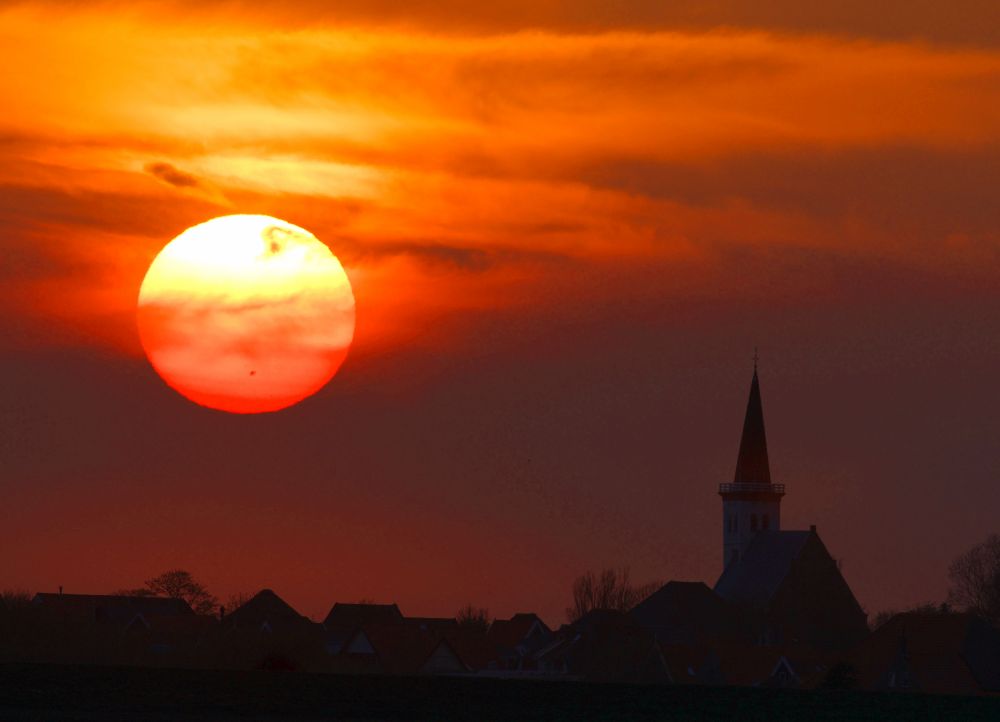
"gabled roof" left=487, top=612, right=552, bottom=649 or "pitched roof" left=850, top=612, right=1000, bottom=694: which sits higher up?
"gabled roof" left=487, top=612, right=552, bottom=649

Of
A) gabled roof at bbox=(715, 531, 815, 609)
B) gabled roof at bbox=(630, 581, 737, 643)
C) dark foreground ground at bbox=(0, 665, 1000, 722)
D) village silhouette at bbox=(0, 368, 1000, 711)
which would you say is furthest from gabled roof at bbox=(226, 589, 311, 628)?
dark foreground ground at bbox=(0, 665, 1000, 722)

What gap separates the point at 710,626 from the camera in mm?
160000

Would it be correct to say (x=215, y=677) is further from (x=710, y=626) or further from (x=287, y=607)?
(x=710, y=626)

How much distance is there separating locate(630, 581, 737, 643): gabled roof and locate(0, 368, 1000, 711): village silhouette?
15 cm

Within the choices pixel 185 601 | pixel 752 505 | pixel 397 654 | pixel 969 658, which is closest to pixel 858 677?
pixel 969 658

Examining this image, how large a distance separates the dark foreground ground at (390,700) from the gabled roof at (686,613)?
313 ft

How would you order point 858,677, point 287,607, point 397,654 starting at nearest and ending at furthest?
point 858,677 → point 397,654 → point 287,607

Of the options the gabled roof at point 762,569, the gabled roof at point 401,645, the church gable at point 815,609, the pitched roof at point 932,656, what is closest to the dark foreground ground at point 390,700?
the pitched roof at point 932,656

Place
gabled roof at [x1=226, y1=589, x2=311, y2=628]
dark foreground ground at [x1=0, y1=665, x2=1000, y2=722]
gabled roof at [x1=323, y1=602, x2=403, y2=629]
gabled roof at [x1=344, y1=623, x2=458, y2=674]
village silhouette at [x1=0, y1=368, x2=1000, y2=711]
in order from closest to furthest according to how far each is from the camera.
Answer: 1. dark foreground ground at [x1=0, y1=665, x2=1000, y2=722]
2. village silhouette at [x1=0, y1=368, x2=1000, y2=711]
3. gabled roof at [x1=344, y1=623, x2=458, y2=674]
4. gabled roof at [x1=226, y1=589, x2=311, y2=628]
5. gabled roof at [x1=323, y1=602, x2=403, y2=629]

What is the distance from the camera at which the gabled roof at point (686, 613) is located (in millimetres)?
157125

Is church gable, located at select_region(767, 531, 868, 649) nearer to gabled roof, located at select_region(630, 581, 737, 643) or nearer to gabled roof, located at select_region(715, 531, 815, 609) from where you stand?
gabled roof, located at select_region(715, 531, 815, 609)

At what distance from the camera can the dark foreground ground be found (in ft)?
160

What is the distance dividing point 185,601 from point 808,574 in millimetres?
50334

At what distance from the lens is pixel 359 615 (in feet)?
525
